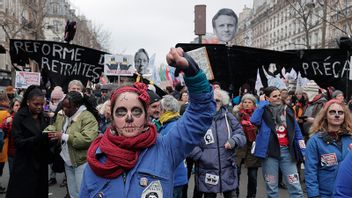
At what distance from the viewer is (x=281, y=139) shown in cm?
578

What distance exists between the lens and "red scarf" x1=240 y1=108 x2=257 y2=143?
719 cm

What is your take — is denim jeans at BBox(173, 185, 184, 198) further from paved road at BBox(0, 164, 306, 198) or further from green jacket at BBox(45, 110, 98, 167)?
paved road at BBox(0, 164, 306, 198)

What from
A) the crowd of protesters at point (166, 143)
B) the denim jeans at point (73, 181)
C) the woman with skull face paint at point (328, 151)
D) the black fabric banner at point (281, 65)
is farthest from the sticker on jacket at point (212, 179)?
the black fabric banner at point (281, 65)

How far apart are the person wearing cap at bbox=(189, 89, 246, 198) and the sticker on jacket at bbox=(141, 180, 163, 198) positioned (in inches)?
115

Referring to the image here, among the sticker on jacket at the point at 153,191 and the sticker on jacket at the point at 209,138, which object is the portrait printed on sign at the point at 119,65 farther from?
the sticker on jacket at the point at 153,191

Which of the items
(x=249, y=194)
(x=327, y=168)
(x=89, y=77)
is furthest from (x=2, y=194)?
(x=327, y=168)

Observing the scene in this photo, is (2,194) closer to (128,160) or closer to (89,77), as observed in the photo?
(89,77)

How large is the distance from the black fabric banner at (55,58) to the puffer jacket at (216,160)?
3.93 m

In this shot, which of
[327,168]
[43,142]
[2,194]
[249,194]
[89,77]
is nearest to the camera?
[327,168]

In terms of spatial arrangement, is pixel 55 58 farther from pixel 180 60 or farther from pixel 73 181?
pixel 180 60

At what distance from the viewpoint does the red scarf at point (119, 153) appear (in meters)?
2.17

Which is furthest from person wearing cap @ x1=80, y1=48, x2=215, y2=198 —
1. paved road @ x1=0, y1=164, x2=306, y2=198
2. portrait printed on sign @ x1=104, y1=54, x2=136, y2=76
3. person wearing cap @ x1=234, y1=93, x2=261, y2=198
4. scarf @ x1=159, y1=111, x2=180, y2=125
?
portrait printed on sign @ x1=104, y1=54, x2=136, y2=76

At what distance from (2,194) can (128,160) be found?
603cm

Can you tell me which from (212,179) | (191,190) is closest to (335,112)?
(212,179)
